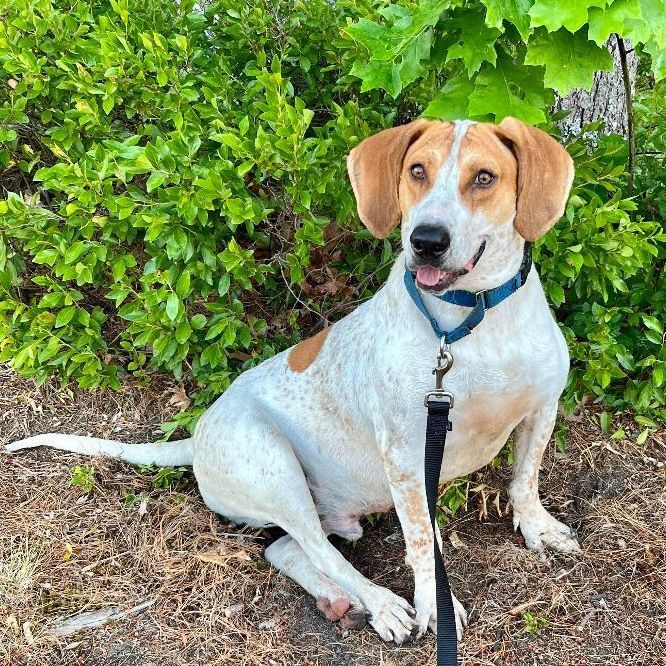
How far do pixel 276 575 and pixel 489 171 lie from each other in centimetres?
207

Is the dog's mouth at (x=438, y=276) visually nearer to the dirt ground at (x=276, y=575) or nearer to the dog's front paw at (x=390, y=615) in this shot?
the dog's front paw at (x=390, y=615)

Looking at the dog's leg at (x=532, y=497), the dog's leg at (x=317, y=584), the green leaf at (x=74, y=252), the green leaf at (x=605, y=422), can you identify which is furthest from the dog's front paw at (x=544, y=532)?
the green leaf at (x=74, y=252)

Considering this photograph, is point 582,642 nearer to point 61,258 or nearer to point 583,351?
point 583,351

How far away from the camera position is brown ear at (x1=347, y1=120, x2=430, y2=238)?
2.82 metres

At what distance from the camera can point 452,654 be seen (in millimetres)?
2654

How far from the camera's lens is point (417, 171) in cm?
274

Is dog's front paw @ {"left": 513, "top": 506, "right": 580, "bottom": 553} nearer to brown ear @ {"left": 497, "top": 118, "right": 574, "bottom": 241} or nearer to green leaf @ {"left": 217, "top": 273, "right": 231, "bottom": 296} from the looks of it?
brown ear @ {"left": 497, "top": 118, "right": 574, "bottom": 241}

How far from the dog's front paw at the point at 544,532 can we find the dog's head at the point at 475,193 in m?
1.46

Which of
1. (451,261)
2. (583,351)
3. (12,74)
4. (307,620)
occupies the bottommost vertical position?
(307,620)

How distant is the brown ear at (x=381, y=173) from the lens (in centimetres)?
282

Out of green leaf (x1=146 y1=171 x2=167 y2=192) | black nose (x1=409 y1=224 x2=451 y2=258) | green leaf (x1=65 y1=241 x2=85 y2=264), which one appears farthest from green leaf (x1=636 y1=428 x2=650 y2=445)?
green leaf (x1=65 y1=241 x2=85 y2=264)

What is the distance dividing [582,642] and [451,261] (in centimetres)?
171

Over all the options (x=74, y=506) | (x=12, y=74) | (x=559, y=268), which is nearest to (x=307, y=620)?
(x=74, y=506)

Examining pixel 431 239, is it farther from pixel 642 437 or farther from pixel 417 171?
pixel 642 437
